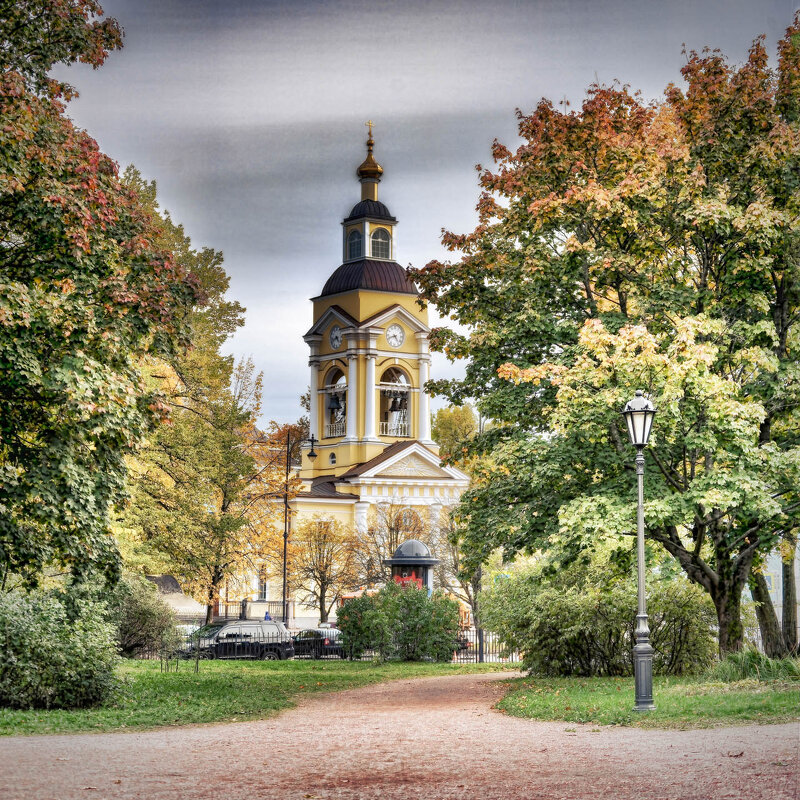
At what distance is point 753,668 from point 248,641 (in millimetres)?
20340

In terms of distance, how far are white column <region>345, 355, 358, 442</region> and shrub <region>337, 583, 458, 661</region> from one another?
38805 mm

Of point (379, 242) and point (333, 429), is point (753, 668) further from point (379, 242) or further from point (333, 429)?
point (379, 242)

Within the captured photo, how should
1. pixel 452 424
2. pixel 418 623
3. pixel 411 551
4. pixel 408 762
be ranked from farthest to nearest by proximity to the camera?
1. pixel 452 424
2. pixel 411 551
3. pixel 418 623
4. pixel 408 762

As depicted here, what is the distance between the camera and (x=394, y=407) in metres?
72.2

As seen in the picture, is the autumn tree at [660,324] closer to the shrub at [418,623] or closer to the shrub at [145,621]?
the shrub at [145,621]

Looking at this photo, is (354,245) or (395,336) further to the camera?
(354,245)

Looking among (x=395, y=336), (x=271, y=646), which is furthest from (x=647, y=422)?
(x=395, y=336)

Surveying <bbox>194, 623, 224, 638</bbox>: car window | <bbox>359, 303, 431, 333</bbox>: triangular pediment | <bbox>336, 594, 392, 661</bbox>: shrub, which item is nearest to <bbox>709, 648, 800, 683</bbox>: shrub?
<bbox>336, 594, 392, 661</bbox>: shrub

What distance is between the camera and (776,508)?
52.8 ft

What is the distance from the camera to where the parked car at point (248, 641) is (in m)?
32.9

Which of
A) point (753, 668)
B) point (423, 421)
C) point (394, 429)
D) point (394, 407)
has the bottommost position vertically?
point (753, 668)

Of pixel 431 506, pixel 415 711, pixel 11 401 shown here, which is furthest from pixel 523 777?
pixel 431 506

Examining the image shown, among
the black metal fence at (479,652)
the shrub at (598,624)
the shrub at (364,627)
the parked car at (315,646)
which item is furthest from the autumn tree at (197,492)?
the shrub at (598,624)

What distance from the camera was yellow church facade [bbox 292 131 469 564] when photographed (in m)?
68.3
